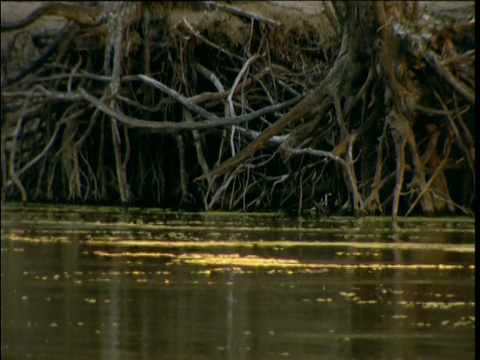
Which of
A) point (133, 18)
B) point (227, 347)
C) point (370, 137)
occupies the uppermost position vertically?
point (133, 18)

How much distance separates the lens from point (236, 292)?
328 inches

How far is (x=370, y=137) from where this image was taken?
727 inches

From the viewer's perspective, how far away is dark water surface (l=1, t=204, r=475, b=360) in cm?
620

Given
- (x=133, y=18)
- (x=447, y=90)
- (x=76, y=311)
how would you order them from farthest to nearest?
(x=133, y=18) < (x=447, y=90) < (x=76, y=311)

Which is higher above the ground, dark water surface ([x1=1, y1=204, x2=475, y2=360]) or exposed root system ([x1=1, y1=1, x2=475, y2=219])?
exposed root system ([x1=1, y1=1, x2=475, y2=219])

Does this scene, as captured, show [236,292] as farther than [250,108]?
No

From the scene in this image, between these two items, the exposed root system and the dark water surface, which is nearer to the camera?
the dark water surface

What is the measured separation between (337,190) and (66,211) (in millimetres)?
3350

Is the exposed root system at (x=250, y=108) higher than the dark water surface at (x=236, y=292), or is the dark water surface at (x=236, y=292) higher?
the exposed root system at (x=250, y=108)

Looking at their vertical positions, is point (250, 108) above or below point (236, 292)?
above

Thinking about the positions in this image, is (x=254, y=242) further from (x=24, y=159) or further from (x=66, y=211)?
(x=24, y=159)

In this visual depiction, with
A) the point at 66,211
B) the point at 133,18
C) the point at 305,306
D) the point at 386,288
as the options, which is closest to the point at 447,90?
the point at 66,211

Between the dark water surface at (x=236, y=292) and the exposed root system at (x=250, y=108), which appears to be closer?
the dark water surface at (x=236, y=292)

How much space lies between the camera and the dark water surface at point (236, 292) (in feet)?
20.3
